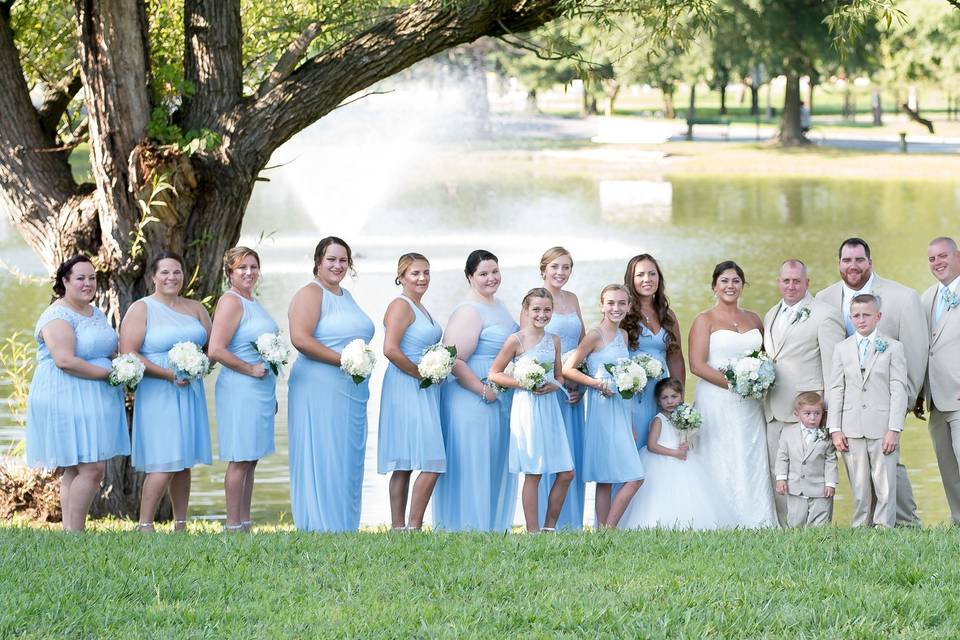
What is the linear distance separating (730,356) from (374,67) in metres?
3.46

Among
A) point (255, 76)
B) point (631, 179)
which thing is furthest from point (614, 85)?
point (255, 76)

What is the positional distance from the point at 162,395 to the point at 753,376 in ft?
12.4

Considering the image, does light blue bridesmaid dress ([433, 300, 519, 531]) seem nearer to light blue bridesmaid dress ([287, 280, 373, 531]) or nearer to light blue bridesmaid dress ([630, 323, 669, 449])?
light blue bridesmaid dress ([287, 280, 373, 531])

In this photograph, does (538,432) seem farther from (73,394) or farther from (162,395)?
(73,394)

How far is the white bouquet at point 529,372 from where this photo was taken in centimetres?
809

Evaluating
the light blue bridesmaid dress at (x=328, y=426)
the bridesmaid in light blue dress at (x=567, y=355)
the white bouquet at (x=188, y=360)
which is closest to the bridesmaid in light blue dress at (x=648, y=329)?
the bridesmaid in light blue dress at (x=567, y=355)

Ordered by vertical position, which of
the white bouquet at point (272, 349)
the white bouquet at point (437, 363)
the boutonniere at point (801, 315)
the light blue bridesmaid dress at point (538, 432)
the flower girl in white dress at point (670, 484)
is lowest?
the flower girl in white dress at point (670, 484)

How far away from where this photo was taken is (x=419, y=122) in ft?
239

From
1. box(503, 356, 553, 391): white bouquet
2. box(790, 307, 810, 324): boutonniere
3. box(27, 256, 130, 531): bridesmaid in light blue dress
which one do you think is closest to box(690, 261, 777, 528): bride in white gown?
box(790, 307, 810, 324): boutonniere

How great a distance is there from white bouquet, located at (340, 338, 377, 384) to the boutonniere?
2.74 meters

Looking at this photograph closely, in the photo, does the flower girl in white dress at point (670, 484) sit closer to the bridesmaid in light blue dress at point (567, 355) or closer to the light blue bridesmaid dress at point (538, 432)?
the bridesmaid in light blue dress at point (567, 355)

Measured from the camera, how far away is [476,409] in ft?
27.8

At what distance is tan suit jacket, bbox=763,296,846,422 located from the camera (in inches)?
332

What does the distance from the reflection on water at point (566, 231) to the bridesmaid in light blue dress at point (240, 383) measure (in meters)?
2.89
